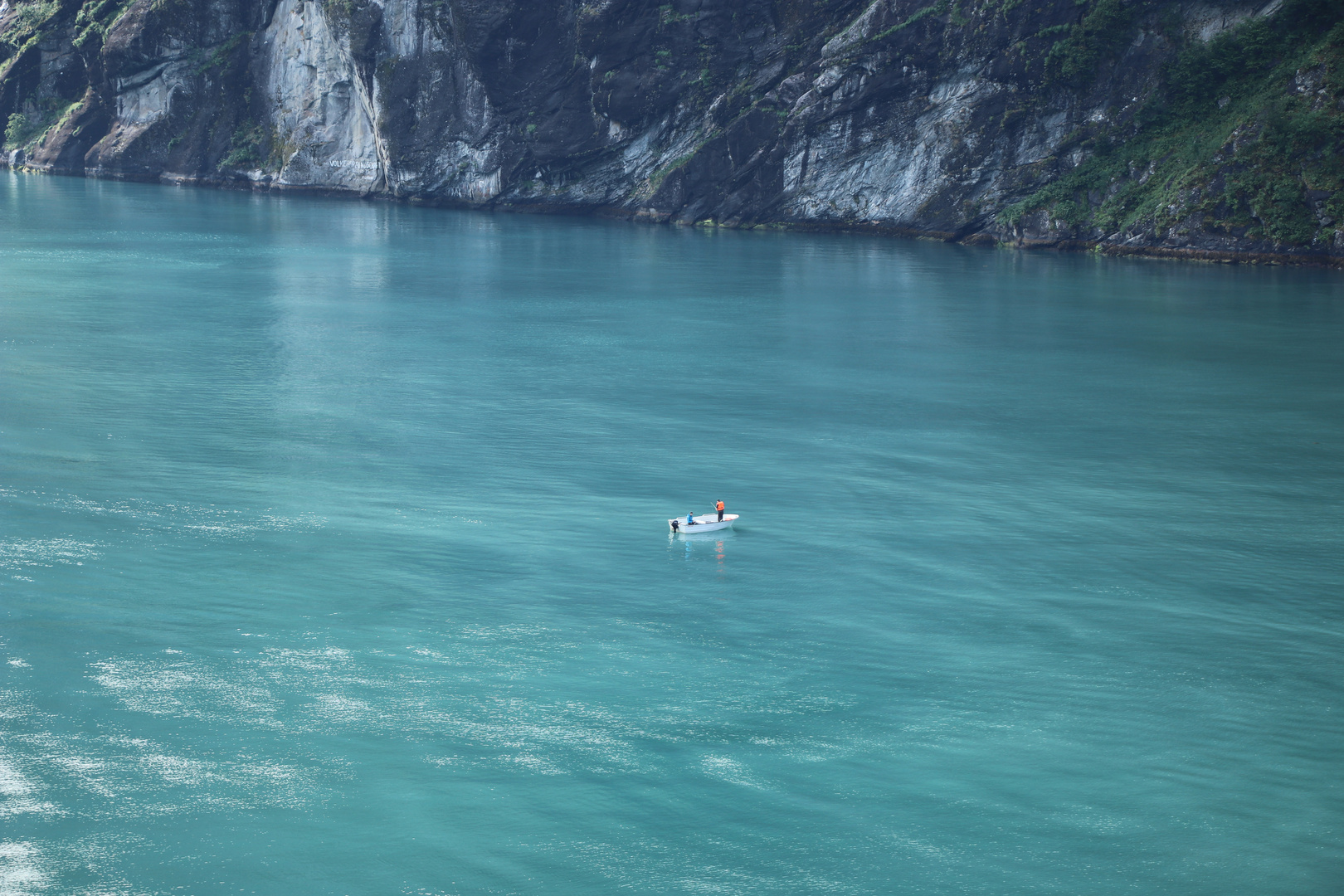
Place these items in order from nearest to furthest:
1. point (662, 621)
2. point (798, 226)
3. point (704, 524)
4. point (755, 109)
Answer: point (662, 621) → point (704, 524) → point (755, 109) → point (798, 226)

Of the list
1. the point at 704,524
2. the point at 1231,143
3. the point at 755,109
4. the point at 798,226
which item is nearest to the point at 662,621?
the point at 704,524

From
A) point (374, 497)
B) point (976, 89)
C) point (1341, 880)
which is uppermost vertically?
point (976, 89)

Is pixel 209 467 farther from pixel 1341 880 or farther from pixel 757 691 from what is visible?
pixel 1341 880

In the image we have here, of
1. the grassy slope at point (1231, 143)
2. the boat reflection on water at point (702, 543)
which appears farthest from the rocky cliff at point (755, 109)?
the boat reflection on water at point (702, 543)

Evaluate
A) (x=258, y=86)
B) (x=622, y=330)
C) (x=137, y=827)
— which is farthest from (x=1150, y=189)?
(x=258, y=86)

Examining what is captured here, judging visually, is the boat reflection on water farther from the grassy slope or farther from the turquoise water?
the grassy slope

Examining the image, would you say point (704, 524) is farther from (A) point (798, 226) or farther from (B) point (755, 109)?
(B) point (755, 109)

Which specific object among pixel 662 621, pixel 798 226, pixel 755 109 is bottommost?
pixel 662 621
